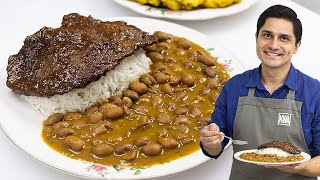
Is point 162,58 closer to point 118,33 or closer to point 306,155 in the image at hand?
point 118,33

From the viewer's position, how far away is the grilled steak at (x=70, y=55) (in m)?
1.73

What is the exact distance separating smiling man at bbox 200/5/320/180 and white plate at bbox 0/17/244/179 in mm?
371

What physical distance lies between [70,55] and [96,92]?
0.49ft

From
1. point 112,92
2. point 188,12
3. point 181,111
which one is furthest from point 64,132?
point 188,12

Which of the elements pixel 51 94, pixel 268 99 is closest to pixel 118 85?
pixel 51 94

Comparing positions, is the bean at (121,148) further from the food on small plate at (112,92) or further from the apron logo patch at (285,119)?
the apron logo patch at (285,119)

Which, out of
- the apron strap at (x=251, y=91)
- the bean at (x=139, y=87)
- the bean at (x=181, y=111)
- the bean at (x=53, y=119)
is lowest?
the bean at (x=53, y=119)

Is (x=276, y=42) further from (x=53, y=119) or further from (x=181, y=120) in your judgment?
(x=53, y=119)

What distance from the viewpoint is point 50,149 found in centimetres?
161

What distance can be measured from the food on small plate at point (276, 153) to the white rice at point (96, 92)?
2.71ft

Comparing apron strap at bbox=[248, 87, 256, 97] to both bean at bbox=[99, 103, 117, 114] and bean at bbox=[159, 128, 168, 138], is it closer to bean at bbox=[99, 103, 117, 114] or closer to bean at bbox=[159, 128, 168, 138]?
bean at bbox=[159, 128, 168, 138]

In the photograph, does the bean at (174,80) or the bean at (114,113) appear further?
the bean at (174,80)

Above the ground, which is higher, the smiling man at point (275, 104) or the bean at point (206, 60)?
the smiling man at point (275, 104)

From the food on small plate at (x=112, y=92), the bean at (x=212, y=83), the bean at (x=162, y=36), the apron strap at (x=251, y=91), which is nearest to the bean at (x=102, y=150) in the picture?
the food on small plate at (x=112, y=92)
